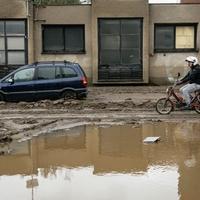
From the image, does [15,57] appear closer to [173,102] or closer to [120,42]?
[120,42]

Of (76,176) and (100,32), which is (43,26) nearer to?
(100,32)

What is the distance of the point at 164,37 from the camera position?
32.0 m

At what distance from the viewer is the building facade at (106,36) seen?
30953 mm

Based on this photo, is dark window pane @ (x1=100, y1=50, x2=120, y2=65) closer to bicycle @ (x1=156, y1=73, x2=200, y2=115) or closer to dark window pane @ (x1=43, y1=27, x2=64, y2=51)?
dark window pane @ (x1=43, y1=27, x2=64, y2=51)

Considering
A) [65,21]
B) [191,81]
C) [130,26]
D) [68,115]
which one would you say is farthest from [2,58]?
[191,81]

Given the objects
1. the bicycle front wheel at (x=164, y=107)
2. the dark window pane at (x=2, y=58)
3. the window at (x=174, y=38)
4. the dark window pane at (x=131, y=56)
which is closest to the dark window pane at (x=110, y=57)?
the dark window pane at (x=131, y=56)

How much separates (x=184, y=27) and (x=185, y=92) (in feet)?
47.9

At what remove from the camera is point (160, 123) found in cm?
1664

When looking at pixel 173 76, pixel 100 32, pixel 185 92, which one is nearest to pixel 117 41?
pixel 100 32

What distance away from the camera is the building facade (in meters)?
31.0

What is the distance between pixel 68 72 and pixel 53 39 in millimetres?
10045

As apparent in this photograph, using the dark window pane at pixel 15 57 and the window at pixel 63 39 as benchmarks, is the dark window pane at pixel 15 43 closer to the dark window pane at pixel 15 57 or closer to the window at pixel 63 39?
the dark window pane at pixel 15 57

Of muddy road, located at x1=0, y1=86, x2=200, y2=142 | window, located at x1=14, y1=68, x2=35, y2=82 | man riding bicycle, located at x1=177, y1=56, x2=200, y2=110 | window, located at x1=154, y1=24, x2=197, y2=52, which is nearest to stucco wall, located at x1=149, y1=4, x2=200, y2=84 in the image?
window, located at x1=154, y1=24, x2=197, y2=52

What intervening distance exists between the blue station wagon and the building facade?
29.4 feet
